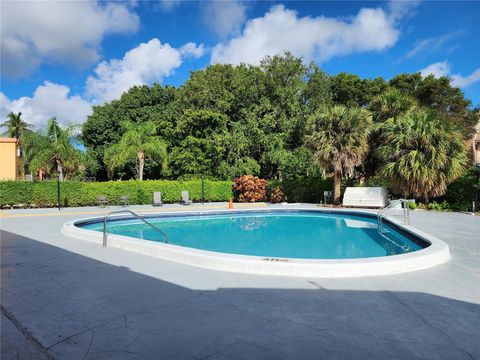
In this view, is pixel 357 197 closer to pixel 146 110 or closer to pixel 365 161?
pixel 365 161

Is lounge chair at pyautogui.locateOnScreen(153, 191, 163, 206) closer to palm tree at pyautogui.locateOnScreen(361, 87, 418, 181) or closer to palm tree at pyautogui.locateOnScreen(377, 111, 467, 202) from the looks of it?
palm tree at pyautogui.locateOnScreen(377, 111, 467, 202)

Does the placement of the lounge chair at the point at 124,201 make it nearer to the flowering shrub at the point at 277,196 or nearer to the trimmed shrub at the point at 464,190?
the flowering shrub at the point at 277,196

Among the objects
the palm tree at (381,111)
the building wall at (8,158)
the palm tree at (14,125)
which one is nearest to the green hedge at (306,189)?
the palm tree at (381,111)

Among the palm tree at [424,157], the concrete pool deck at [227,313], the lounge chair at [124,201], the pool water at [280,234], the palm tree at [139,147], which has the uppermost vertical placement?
the palm tree at [139,147]

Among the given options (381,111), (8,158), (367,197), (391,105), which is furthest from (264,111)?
(8,158)

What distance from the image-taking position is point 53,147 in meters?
26.9

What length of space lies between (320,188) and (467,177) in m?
8.35

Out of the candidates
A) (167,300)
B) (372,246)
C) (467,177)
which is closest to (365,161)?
(467,177)

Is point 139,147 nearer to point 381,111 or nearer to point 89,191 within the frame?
point 89,191

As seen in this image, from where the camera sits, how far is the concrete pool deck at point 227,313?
297cm

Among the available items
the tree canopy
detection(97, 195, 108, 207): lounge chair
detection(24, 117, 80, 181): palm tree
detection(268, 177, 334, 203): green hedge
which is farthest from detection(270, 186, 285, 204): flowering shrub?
detection(24, 117, 80, 181): palm tree

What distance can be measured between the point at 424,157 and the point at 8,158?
33038 mm

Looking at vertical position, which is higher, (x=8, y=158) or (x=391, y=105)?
(x=391, y=105)

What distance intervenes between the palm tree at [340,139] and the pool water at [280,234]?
11.4ft
